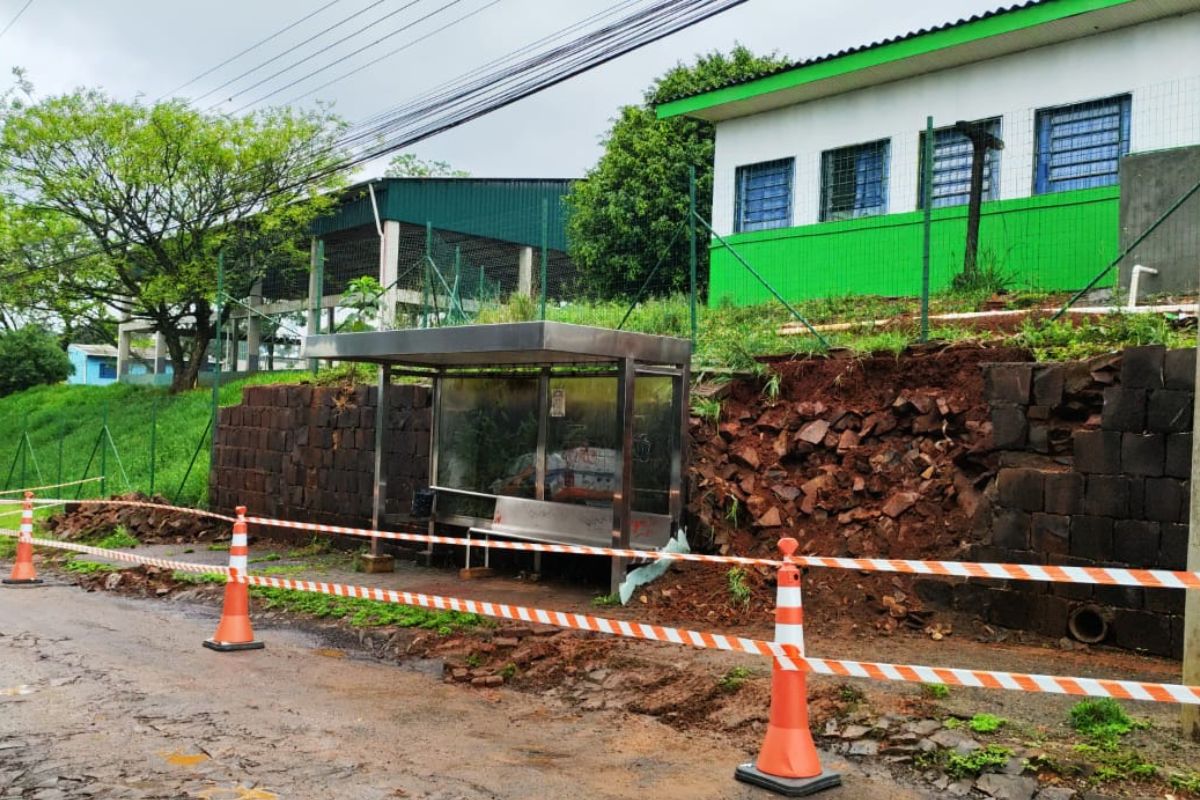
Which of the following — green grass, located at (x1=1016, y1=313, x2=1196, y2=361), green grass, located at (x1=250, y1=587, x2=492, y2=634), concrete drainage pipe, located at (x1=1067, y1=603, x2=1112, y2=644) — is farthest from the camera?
green grass, located at (x1=250, y1=587, x2=492, y2=634)

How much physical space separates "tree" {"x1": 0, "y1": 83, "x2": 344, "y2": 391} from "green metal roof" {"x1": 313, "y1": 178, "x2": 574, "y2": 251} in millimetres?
815

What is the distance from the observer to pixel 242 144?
1080 inches

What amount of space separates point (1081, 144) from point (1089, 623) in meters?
9.45

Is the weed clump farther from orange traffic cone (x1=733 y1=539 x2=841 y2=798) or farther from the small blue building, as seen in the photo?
the small blue building

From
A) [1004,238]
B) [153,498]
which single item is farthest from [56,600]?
[1004,238]

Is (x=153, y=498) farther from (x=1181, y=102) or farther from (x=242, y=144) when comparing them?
(x=1181, y=102)

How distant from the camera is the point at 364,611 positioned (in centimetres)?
923

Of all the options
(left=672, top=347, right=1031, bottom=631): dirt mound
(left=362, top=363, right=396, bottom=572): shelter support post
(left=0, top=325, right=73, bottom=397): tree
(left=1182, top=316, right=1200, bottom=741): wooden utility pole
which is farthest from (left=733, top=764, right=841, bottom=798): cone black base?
(left=0, top=325, right=73, bottom=397): tree

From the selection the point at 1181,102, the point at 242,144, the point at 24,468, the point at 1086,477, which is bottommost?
the point at 24,468

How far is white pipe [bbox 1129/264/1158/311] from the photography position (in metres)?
9.90

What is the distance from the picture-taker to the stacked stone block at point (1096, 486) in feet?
22.5

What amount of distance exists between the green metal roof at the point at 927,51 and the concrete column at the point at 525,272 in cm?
359

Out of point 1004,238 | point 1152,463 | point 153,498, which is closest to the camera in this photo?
point 1152,463

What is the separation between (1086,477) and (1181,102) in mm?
8673
